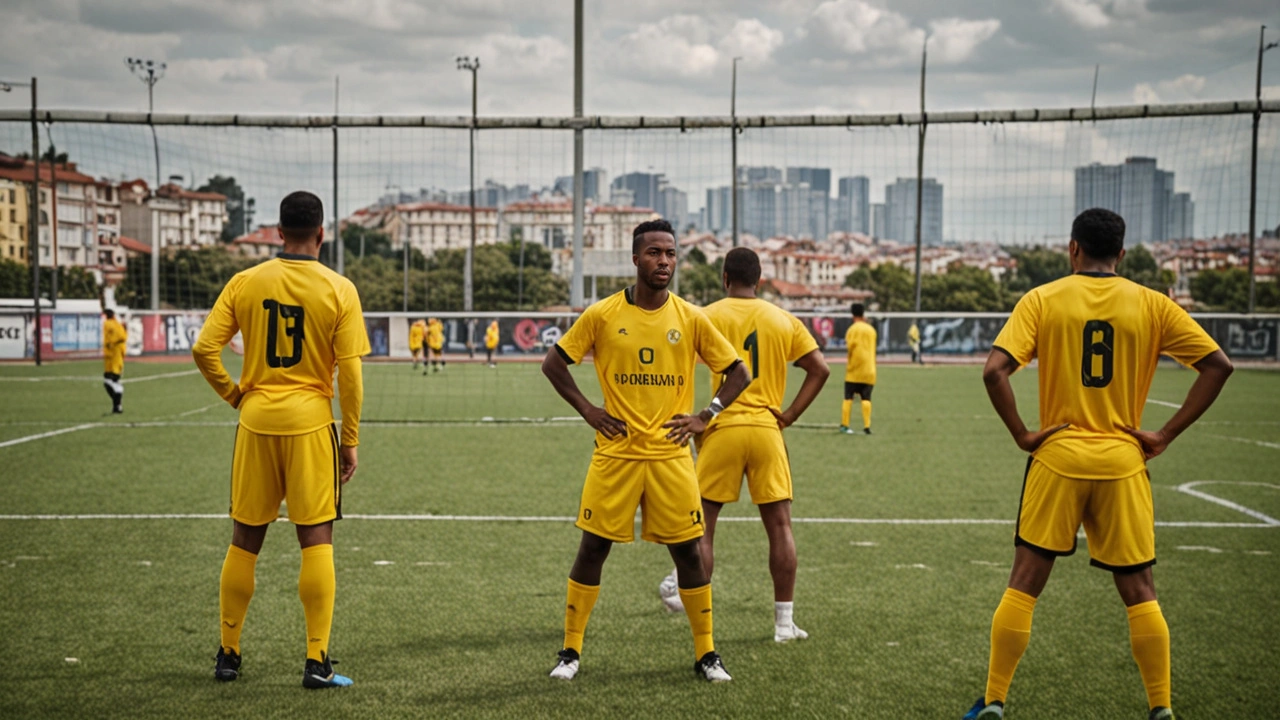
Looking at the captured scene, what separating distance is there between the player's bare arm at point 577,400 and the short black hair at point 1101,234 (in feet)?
7.55

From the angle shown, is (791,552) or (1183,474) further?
(1183,474)

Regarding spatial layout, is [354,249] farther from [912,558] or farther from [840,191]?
[912,558]

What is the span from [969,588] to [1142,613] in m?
2.99

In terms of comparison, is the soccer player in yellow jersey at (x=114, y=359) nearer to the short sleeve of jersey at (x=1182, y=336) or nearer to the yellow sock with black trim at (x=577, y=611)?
the yellow sock with black trim at (x=577, y=611)

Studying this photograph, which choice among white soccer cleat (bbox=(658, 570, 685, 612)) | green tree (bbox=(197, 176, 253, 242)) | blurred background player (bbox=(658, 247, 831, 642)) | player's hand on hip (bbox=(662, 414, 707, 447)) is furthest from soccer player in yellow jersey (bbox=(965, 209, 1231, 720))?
green tree (bbox=(197, 176, 253, 242))

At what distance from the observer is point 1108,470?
469cm

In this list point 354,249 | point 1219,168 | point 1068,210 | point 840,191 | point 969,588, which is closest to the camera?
point 969,588

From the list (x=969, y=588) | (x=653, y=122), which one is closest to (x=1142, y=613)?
(x=969, y=588)

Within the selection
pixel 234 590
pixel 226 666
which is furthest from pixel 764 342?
pixel 226 666

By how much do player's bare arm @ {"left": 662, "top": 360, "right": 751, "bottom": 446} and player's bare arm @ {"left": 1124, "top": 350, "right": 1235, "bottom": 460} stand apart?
6.00 feet

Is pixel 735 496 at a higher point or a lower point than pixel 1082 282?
lower

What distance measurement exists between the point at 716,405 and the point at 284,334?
218 centimetres

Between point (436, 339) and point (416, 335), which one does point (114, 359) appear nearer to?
point (416, 335)

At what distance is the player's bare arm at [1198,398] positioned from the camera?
475 cm
